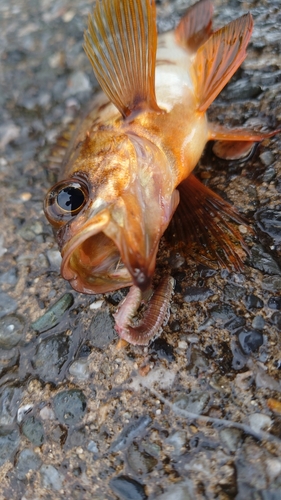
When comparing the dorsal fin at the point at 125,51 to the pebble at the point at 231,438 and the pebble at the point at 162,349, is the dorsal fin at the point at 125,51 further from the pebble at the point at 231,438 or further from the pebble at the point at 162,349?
the pebble at the point at 231,438

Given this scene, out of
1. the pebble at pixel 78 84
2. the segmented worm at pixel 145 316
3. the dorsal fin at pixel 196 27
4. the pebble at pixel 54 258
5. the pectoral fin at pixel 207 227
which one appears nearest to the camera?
the segmented worm at pixel 145 316

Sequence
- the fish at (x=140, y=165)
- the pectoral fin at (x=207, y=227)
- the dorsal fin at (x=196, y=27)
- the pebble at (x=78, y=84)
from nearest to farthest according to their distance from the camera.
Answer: the fish at (x=140, y=165) → the pectoral fin at (x=207, y=227) → the dorsal fin at (x=196, y=27) → the pebble at (x=78, y=84)

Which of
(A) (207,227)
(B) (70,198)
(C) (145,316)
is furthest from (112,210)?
(A) (207,227)

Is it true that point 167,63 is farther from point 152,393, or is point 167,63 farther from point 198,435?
point 198,435

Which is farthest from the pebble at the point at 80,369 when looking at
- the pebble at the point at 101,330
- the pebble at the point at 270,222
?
the pebble at the point at 270,222

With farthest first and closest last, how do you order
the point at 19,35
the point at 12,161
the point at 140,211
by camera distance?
the point at 19,35, the point at 12,161, the point at 140,211

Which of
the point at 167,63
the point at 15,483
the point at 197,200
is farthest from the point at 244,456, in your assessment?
the point at 167,63
